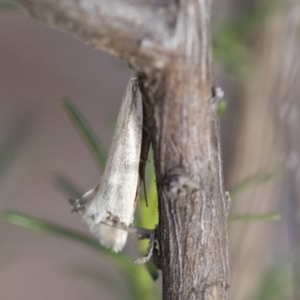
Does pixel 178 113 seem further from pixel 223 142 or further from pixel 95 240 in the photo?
pixel 223 142

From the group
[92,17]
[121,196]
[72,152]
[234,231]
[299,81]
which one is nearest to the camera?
[92,17]

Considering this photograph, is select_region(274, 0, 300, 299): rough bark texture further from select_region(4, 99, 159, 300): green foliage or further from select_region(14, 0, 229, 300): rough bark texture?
select_region(14, 0, 229, 300): rough bark texture

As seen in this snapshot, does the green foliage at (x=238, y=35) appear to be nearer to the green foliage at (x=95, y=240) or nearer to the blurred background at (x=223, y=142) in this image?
the blurred background at (x=223, y=142)

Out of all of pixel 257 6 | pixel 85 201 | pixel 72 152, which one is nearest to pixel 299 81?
pixel 257 6

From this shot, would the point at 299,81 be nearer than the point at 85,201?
No

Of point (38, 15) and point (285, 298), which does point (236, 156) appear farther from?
point (38, 15)
